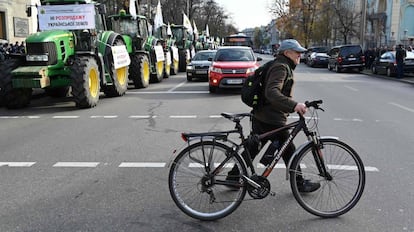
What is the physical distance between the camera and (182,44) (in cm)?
2961

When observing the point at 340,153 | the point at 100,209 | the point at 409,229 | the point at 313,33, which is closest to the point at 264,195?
the point at 340,153

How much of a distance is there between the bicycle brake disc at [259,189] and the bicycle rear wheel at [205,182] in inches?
3.7

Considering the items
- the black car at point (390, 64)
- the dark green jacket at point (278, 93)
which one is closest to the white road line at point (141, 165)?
the dark green jacket at point (278, 93)

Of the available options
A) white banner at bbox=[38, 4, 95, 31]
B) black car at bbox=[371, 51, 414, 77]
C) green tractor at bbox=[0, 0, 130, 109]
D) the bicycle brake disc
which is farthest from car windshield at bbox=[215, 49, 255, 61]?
the bicycle brake disc

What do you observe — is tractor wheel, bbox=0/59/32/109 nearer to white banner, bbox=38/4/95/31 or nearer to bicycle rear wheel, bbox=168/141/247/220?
white banner, bbox=38/4/95/31

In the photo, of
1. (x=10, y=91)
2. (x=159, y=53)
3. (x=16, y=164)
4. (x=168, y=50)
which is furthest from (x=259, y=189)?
(x=168, y=50)

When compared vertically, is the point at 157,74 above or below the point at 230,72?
below

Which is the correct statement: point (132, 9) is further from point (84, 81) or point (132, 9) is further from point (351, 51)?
point (351, 51)

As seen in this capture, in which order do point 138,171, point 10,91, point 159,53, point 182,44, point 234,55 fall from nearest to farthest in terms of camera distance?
point 138,171 < point 10,91 < point 234,55 < point 159,53 < point 182,44

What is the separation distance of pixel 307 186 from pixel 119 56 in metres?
10.4

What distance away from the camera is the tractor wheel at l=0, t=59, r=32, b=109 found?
11.1 m

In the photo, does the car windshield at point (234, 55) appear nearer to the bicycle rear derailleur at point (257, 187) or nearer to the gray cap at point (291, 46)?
the gray cap at point (291, 46)

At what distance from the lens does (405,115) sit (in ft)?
34.4

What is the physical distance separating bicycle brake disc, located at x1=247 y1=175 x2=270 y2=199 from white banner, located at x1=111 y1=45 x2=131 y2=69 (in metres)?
9.90
